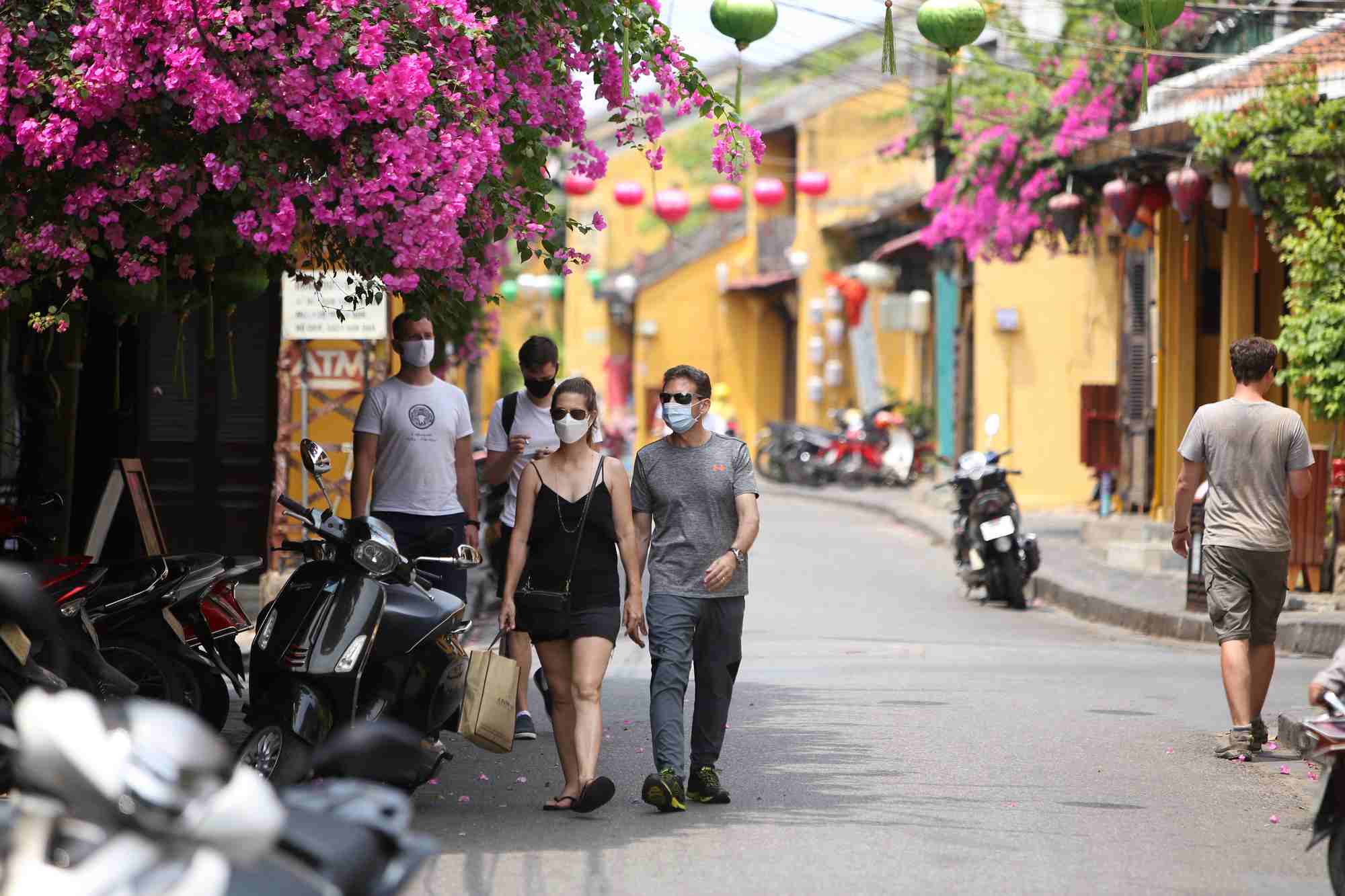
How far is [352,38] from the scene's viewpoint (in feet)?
23.9

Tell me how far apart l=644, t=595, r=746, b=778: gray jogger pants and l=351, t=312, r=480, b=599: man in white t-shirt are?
5.01ft

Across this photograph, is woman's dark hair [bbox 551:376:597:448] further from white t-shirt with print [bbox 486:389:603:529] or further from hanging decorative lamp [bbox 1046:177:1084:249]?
hanging decorative lamp [bbox 1046:177:1084:249]

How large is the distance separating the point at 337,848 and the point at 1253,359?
6.33m

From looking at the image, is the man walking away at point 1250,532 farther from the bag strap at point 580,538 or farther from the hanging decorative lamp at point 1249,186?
the hanging decorative lamp at point 1249,186

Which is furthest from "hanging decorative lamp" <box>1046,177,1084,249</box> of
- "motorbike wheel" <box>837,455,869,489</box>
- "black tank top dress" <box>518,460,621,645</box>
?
"black tank top dress" <box>518,460,621,645</box>

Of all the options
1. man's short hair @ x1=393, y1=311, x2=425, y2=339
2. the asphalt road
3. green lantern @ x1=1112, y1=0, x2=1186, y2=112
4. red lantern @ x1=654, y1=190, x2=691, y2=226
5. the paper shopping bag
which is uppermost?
red lantern @ x1=654, y1=190, x2=691, y2=226

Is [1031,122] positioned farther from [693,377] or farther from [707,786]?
[707,786]

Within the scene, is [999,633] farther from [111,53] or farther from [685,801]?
[111,53]

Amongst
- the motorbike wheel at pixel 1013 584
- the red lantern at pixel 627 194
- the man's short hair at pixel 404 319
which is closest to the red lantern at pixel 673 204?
the red lantern at pixel 627 194

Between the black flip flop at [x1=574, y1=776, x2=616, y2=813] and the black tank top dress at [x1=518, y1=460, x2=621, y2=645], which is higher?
the black tank top dress at [x1=518, y1=460, x2=621, y2=645]

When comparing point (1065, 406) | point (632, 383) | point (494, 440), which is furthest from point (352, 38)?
point (632, 383)

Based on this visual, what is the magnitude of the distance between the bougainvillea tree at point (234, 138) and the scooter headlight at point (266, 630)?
52.4 inches

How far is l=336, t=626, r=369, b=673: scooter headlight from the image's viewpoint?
24.0ft

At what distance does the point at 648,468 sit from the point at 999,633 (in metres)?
7.65
